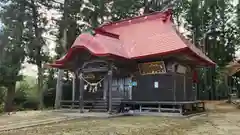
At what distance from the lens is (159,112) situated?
13484 millimetres

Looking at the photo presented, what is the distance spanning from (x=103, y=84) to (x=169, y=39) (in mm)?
4823

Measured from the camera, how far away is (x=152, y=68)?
14117 millimetres

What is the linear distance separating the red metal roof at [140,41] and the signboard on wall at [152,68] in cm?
68

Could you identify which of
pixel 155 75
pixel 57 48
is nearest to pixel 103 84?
pixel 155 75

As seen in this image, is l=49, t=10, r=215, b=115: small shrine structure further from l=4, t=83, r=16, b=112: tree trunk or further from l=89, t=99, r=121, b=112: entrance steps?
l=4, t=83, r=16, b=112: tree trunk

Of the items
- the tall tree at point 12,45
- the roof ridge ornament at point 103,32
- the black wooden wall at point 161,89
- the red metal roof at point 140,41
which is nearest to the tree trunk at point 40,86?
the tall tree at point 12,45

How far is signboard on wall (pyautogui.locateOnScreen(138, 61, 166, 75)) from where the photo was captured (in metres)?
13.9

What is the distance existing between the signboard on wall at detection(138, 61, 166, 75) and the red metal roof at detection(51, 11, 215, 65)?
682mm

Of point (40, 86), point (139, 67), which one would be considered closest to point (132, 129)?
point (139, 67)

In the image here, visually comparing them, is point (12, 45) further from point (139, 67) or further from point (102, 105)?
point (139, 67)

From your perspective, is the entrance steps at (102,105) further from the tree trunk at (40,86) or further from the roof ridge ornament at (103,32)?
the tree trunk at (40,86)

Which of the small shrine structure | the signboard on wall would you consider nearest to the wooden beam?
the small shrine structure

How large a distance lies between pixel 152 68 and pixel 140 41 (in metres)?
1.98

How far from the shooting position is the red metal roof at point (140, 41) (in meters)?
13.5
